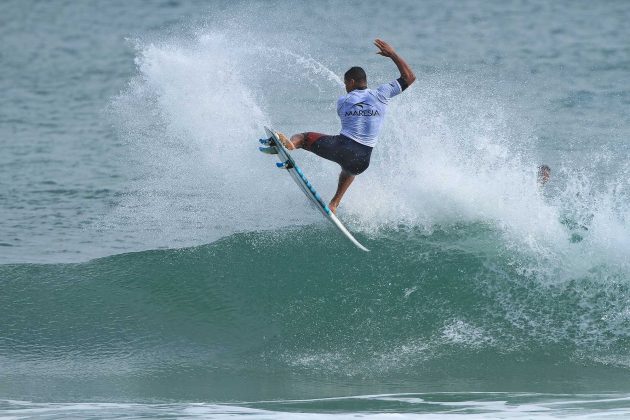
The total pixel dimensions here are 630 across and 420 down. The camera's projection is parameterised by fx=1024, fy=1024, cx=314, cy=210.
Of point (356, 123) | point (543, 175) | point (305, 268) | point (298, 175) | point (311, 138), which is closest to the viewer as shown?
point (356, 123)

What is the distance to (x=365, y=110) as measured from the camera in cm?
1223

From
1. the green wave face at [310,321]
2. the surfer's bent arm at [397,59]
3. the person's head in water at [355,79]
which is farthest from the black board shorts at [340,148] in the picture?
the green wave face at [310,321]

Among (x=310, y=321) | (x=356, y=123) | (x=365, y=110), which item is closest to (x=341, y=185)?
(x=356, y=123)

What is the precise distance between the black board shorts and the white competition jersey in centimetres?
8

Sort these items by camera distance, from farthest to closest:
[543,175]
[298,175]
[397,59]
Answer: [543,175] < [298,175] < [397,59]

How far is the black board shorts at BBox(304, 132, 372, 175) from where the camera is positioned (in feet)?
40.6

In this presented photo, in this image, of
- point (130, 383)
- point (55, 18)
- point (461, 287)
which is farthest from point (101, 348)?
point (55, 18)

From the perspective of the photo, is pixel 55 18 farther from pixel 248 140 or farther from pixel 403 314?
pixel 403 314

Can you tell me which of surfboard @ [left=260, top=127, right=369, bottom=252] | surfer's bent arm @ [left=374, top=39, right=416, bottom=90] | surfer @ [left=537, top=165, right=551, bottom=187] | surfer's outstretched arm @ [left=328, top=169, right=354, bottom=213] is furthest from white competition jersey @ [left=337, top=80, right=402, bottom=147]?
surfer @ [left=537, top=165, right=551, bottom=187]

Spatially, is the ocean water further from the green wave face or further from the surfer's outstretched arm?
the surfer's outstretched arm

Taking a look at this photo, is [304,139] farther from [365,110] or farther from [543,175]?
[543,175]

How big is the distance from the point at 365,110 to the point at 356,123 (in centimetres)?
20

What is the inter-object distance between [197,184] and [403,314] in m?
7.37

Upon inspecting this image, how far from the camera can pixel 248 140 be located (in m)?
15.8
